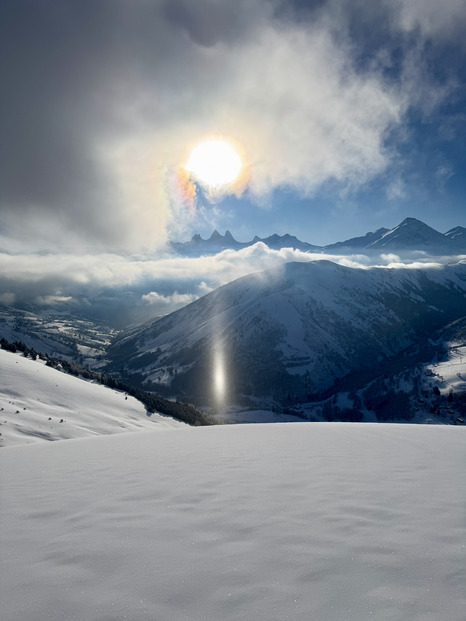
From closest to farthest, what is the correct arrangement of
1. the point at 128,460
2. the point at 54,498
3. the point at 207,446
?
the point at 54,498, the point at 128,460, the point at 207,446

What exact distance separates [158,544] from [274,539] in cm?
232

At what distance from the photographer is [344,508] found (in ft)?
25.5

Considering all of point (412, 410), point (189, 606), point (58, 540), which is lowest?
point (412, 410)

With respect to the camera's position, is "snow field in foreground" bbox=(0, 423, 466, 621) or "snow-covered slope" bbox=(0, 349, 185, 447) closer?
"snow field in foreground" bbox=(0, 423, 466, 621)

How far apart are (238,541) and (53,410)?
34934mm

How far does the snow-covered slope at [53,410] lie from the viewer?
88.2ft

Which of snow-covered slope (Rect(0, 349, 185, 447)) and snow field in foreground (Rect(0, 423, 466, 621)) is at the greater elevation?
snow field in foreground (Rect(0, 423, 466, 621))

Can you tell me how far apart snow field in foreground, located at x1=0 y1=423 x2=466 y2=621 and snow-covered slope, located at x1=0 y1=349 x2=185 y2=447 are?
16449 mm

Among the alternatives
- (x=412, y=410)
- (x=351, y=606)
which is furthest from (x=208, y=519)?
(x=412, y=410)

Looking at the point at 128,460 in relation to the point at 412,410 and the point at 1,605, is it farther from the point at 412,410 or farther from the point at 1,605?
the point at 412,410

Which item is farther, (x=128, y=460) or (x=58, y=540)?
(x=128, y=460)

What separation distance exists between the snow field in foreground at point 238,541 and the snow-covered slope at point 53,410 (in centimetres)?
1645

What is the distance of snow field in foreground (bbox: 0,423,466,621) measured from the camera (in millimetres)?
4445

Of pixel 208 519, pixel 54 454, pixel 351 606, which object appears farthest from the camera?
pixel 54 454
